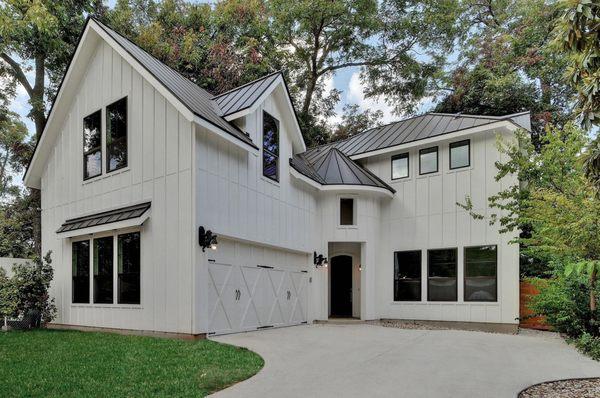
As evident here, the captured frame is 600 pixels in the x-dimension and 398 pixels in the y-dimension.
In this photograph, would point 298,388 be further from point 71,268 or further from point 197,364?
point 71,268

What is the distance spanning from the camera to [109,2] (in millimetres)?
19906

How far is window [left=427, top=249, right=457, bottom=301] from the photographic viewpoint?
13.7m

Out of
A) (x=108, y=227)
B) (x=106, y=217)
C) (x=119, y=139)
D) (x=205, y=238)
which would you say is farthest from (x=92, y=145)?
(x=205, y=238)

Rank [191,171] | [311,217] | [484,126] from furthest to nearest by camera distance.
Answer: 1. [311,217]
2. [484,126]
3. [191,171]

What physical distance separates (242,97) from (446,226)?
24.6ft

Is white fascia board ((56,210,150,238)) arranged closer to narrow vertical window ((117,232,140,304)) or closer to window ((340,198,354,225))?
narrow vertical window ((117,232,140,304))

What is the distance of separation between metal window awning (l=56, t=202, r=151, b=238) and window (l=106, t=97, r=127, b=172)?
1.23 m

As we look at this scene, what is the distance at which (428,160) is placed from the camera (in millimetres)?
14648

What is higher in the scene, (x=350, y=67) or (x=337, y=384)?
(x=350, y=67)

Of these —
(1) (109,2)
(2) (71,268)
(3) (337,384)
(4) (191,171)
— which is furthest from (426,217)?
(1) (109,2)

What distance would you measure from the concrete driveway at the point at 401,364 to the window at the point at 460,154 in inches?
220

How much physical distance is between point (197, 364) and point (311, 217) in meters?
8.07

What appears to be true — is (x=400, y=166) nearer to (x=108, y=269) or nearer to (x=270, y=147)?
(x=270, y=147)

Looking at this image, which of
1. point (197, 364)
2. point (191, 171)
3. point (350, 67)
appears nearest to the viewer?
point (197, 364)
